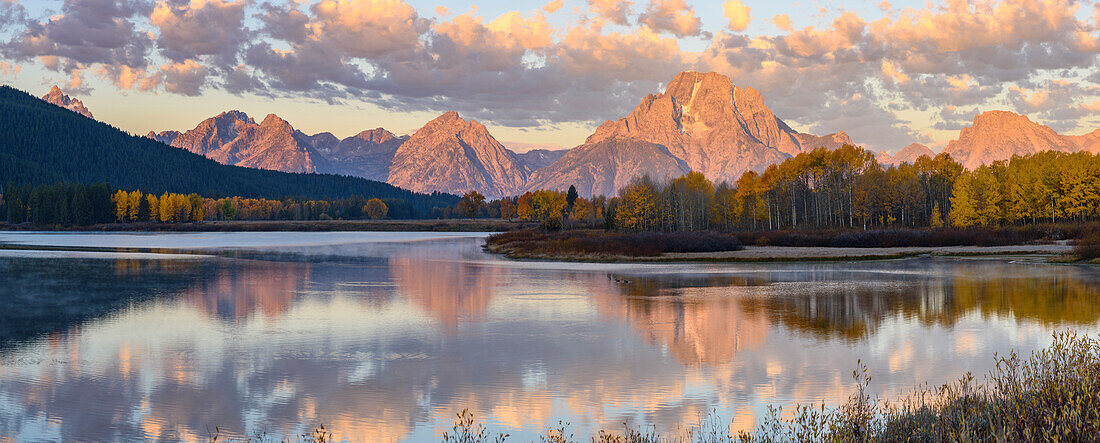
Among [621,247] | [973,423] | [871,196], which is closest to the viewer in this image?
[973,423]

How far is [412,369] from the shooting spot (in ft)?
66.6

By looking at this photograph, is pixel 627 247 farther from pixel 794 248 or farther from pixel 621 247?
pixel 794 248

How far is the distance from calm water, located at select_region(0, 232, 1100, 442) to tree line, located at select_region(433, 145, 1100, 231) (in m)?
73.0

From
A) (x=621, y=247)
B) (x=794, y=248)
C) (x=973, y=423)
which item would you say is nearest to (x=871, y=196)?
(x=794, y=248)

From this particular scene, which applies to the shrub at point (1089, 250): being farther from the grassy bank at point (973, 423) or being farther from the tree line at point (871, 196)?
the grassy bank at point (973, 423)

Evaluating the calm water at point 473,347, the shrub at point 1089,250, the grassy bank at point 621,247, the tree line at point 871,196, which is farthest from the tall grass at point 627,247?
the tree line at point 871,196

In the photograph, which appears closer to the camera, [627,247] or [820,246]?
[627,247]

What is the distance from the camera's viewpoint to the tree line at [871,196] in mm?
109000

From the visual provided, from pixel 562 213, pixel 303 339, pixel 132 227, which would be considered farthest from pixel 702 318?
pixel 132 227

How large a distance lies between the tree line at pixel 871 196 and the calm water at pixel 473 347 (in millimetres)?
73041

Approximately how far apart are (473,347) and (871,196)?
115064 mm

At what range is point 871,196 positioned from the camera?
12412 cm

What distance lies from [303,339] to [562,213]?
16994cm

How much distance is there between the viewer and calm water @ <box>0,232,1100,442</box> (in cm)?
1568
